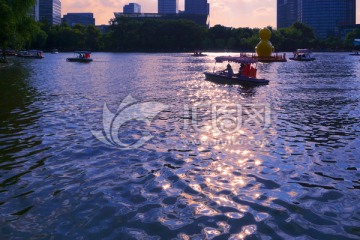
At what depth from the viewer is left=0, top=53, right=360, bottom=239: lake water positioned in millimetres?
7778

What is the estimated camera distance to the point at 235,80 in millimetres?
35094

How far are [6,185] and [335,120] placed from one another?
46.4 ft

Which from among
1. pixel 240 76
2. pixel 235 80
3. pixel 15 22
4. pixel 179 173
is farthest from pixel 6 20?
pixel 179 173

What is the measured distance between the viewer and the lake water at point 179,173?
25.5 feet

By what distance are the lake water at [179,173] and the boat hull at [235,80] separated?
1251 cm

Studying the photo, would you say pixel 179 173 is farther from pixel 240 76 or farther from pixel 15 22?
pixel 15 22

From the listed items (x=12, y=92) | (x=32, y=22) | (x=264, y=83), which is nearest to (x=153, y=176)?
(x=12, y=92)

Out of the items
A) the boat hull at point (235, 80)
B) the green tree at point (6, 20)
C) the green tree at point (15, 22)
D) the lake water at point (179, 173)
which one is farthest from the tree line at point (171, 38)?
the lake water at point (179, 173)

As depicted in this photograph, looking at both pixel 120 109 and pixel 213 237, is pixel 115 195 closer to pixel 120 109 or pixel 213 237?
pixel 213 237

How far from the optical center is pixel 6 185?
32.1 ft

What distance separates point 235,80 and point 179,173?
2525 cm

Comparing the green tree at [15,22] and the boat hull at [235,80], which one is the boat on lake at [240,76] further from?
the green tree at [15,22]

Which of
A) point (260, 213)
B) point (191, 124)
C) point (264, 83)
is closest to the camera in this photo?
point (260, 213)

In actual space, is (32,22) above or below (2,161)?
above
